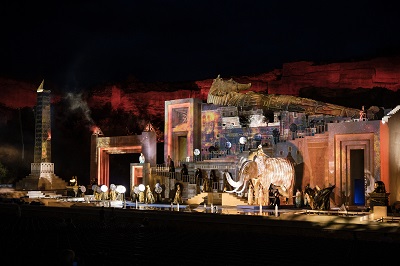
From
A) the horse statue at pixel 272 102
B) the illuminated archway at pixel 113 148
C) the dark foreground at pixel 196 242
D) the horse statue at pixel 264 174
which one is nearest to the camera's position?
the dark foreground at pixel 196 242

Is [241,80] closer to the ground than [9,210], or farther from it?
farther from it

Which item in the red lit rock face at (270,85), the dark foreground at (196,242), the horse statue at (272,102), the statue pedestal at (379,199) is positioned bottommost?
the dark foreground at (196,242)

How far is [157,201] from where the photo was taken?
93.7 feet

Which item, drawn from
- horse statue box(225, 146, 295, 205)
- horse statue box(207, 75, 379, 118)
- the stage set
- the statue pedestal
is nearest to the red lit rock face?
the stage set

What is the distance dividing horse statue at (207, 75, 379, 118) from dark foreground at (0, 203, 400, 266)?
41.6 feet

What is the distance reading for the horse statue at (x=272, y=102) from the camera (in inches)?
1118

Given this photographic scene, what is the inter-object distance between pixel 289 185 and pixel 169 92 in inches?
1470

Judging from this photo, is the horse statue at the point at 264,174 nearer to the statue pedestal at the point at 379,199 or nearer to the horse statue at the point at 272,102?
the statue pedestal at the point at 379,199

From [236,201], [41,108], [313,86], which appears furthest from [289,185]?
[313,86]

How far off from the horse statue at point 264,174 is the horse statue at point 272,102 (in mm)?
6581

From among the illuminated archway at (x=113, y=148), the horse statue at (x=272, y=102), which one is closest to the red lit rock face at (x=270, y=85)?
the illuminated archway at (x=113, y=148)

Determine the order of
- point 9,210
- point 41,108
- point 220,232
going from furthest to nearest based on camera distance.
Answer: point 41,108
point 9,210
point 220,232

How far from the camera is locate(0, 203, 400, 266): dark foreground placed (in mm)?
10227

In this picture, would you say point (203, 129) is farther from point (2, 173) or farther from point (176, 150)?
point (2, 173)
